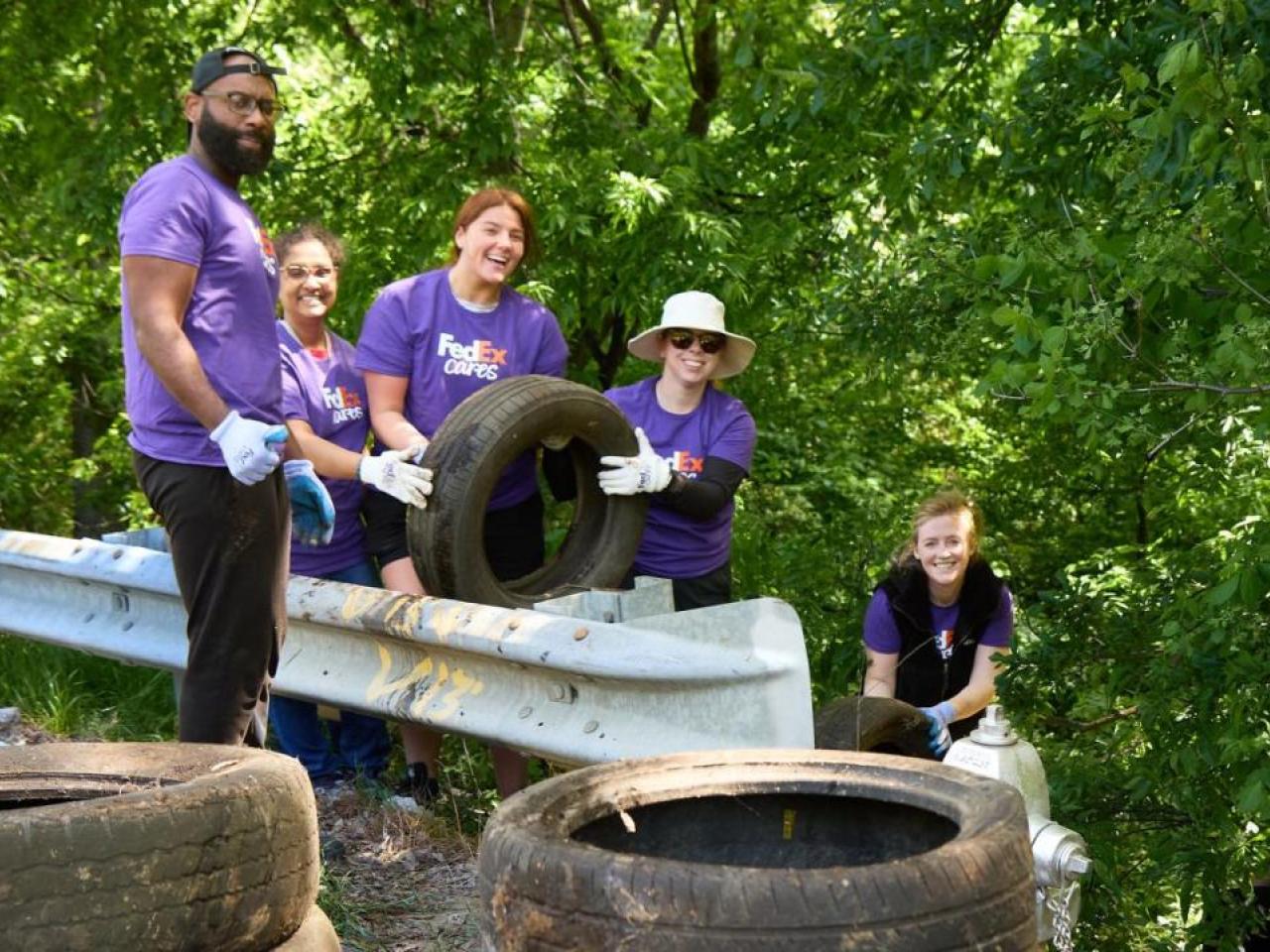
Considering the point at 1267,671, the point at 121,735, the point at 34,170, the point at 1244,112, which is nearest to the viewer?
the point at 1244,112

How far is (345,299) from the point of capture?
8609 mm

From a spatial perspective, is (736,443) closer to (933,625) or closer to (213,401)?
(933,625)

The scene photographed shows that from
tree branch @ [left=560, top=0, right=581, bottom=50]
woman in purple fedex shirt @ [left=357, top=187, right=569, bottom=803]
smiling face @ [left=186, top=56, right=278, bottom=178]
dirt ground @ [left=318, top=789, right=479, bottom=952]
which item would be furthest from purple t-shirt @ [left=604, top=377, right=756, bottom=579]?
tree branch @ [left=560, top=0, right=581, bottom=50]

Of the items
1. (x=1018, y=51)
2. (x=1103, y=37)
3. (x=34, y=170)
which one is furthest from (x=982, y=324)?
(x=34, y=170)

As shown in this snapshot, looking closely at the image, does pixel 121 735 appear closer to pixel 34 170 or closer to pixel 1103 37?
pixel 1103 37

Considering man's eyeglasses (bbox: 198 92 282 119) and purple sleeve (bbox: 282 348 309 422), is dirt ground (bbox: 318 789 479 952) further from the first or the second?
man's eyeglasses (bbox: 198 92 282 119)

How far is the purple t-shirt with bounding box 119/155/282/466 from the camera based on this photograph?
4.50 meters

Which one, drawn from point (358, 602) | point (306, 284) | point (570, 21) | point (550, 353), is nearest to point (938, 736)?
point (358, 602)

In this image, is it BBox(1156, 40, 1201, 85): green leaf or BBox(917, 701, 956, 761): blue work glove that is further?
BBox(917, 701, 956, 761): blue work glove

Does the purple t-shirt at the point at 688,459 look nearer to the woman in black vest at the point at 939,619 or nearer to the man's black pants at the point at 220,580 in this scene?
the woman in black vest at the point at 939,619

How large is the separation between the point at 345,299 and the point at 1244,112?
17.9ft

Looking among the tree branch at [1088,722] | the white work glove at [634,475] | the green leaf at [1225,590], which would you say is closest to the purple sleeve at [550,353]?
the white work glove at [634,475]

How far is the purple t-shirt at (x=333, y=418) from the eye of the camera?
19.4ft

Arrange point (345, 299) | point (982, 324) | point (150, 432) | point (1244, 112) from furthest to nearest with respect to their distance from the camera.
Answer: point (345, 299)
point (982, 324)
point (150, 432)
point (1244, 112)
